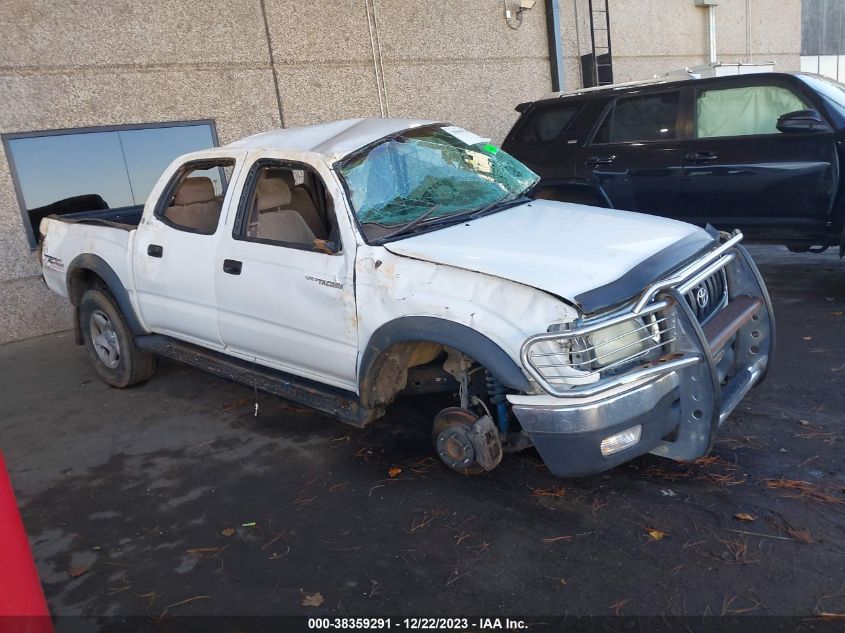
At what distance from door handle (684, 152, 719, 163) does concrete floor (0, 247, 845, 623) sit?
2.19 meters

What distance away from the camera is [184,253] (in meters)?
4.87

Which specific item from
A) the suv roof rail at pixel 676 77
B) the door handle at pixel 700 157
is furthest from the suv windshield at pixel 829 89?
the door handle at pixel 700 157

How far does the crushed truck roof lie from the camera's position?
4309mm

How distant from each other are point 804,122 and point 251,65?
19.5 ft

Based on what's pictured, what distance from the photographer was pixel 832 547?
10.2ft

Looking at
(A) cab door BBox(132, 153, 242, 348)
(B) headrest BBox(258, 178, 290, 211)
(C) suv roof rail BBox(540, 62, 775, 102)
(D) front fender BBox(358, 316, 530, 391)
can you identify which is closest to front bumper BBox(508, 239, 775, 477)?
(D) front fender BBox(358, 316, 530, 391)

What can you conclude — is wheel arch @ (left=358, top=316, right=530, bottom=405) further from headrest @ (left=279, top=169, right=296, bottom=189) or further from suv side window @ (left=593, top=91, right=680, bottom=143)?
suv side window @ (left=593, top=91, right=680, bottom=143)

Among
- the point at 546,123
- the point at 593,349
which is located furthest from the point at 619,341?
the point at 546,123

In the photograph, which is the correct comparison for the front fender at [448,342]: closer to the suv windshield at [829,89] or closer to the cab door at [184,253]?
the cab door at [184,253]

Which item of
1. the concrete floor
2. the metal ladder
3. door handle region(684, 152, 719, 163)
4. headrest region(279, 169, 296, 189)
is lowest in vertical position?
the concrete floor

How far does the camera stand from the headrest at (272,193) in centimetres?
468

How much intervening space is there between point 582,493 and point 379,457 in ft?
4.09

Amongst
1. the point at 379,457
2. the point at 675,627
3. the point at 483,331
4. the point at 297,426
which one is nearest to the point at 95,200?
the point at 297,426

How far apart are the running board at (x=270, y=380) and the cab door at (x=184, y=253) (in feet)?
0.34
